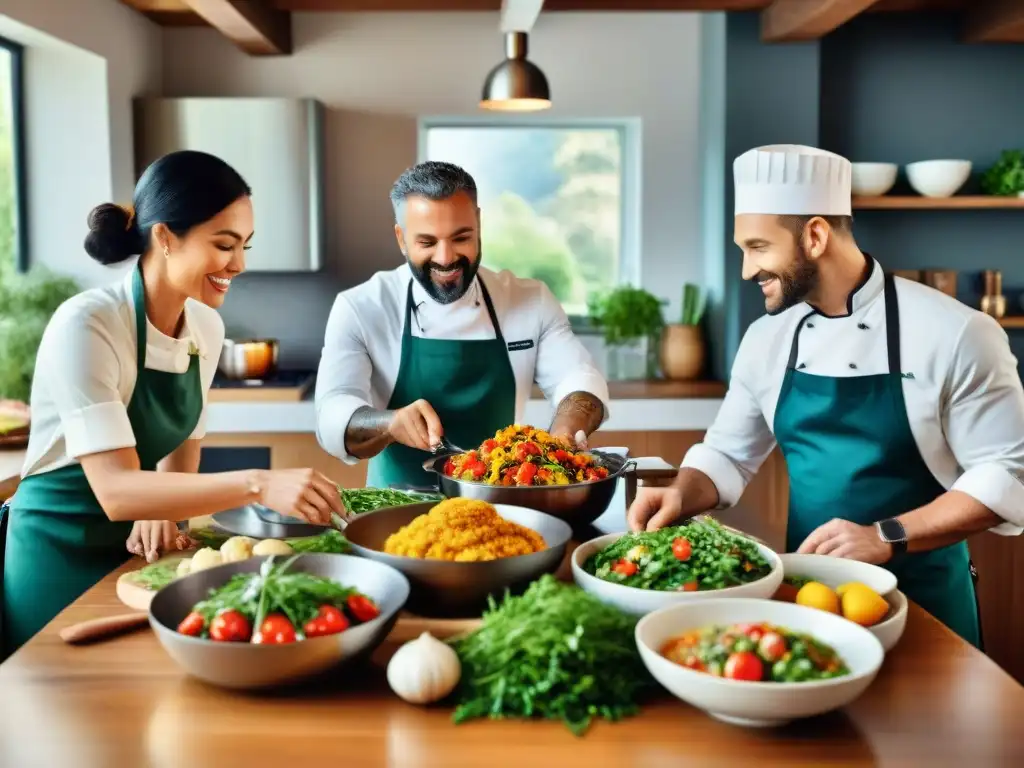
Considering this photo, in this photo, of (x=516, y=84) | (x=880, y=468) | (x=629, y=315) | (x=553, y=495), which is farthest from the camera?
(x=629, y=315)

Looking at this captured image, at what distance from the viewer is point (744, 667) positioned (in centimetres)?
127

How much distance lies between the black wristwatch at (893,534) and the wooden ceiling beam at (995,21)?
328cm

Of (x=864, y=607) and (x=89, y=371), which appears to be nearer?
(x=864, y=607)

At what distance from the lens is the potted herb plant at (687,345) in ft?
16.4

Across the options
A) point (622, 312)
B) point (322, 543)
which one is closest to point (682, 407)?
point (622, 312)

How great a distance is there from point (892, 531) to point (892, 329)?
0.54 meters

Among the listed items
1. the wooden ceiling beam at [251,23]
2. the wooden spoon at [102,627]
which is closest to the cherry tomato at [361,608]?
the wooden spoon at [102,627]

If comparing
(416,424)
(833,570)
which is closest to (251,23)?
(416,424)

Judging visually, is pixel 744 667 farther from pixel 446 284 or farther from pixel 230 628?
pixel 446 284

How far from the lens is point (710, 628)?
55.7 inches

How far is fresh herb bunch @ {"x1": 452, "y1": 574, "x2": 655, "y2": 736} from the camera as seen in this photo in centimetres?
132

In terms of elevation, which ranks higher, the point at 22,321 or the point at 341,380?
the point at 22,321

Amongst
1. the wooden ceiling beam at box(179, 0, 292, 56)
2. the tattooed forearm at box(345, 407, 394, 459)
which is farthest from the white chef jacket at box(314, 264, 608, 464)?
the wooden ceiling beam at box(179, 0, 292, 56)

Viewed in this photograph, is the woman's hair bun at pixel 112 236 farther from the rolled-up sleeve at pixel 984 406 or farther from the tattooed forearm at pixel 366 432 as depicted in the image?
the rolled-up sleeve at pixel 984 406
